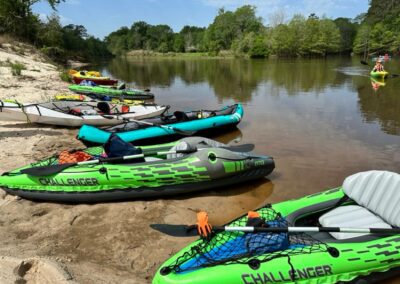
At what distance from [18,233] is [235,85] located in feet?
66.2

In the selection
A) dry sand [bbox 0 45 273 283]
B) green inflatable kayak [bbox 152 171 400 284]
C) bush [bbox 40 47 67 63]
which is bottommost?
dry sand [bbox 0 45 273 283]

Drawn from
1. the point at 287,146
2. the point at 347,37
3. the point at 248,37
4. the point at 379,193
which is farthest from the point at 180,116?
the point at 347,37

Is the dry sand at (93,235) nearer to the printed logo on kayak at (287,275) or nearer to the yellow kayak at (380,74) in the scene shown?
the printed logo on kayak at (287,275)

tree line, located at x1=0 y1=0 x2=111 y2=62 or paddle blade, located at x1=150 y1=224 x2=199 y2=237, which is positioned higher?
tree line, located at x1=0 y1=0 x2=111 y2=62

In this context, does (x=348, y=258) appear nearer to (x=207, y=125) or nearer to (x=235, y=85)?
(x=207, y=125)

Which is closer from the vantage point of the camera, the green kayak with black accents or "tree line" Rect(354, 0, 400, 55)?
the green kayak with black accents

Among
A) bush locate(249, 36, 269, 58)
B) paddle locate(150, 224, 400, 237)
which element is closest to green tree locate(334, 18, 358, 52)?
bush locate(249, 36, 269, 58)

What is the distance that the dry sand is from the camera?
3.78m

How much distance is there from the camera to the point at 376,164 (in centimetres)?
807

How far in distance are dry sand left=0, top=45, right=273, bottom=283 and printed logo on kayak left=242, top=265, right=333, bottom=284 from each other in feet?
4.36

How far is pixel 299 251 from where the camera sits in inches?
143

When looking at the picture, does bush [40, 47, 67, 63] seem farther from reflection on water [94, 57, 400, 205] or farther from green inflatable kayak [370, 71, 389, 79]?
green inflatable kayak [370, 71, 389, 79]

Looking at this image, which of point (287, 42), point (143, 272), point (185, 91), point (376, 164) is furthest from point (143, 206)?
point (287, 42)

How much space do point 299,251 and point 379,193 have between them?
4.91ft
